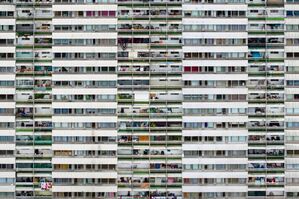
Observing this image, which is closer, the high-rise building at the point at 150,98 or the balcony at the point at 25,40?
the high-rise building at the point at 150,98

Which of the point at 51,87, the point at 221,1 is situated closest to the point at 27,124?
the point at 51,87

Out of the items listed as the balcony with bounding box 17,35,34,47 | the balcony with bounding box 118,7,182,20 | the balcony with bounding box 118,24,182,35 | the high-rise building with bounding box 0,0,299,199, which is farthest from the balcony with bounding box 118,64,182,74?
the balcony with bounding box 17,35,34,47

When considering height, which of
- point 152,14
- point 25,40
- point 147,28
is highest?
point 152,14

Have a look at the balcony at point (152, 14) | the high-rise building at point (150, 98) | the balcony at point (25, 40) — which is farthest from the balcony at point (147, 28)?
the balcony at point (25, 40)

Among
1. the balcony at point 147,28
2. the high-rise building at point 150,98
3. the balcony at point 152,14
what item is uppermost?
the balcony at point 152,14

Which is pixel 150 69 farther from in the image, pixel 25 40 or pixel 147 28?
pixel 25 40

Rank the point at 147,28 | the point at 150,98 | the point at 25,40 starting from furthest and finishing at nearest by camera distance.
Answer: the point at 25,40 < the point at 150,98 < the point at 147,28

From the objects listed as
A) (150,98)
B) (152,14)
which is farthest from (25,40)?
(150,98)

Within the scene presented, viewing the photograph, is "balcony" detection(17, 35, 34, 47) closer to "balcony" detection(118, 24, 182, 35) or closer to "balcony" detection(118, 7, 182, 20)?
"balcony" detection(118, 24, 182, 35)

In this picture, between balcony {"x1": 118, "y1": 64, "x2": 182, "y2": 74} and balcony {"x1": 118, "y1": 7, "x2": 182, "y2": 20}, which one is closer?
balcony {"x1": 118, "y1": 7, "x2": 182, "y2": 20}

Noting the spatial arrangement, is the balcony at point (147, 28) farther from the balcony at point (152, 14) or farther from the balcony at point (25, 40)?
the balcony at point (25, 40)
